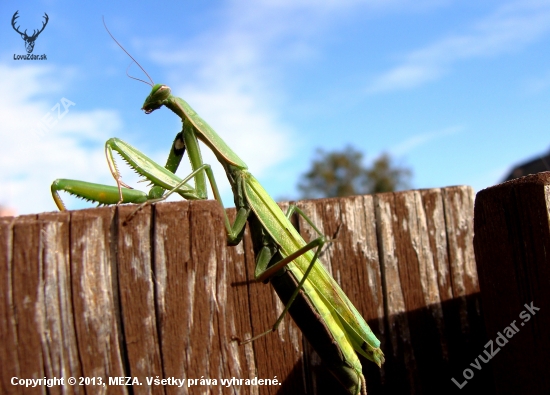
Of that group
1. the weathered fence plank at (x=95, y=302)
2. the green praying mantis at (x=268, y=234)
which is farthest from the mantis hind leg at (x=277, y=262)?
the weathered fence plank at (x=95, y=302)

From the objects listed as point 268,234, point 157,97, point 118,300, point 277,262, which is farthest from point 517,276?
point 157,97

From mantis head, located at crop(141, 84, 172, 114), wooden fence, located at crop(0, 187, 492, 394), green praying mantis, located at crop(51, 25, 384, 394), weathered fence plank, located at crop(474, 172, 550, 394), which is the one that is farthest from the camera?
mantis head, located at crop(141, 84, 172, 114)

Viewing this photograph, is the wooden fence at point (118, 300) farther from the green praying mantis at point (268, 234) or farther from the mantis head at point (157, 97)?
the mantis head at point (157, 97)

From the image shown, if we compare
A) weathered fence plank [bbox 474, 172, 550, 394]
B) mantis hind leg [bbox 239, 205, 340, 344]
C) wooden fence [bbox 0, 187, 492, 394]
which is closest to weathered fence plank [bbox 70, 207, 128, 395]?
wooden fence [bbox 0, 187, 492, 394]

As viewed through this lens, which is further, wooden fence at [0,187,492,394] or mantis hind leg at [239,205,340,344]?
mantis hind leg at [239,205,340,344]

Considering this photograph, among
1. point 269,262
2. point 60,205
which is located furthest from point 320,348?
point 60,205

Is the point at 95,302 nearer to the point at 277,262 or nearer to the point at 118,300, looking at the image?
the point at 118,300

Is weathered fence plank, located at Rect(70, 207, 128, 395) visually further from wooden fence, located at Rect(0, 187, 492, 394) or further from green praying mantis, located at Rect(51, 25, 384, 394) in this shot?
green praying mantis, located at Rect(51, 25, 384, 394)
